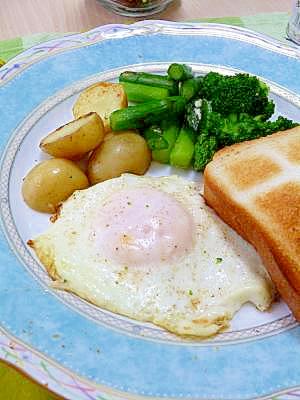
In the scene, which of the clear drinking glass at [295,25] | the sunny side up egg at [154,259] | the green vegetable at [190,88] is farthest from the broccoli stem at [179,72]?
the clear drinking glass at [295,25]

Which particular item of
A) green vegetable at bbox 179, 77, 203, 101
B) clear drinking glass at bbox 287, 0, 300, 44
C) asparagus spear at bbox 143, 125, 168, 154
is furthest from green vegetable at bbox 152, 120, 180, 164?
clear drinking glass at bbox 287, 0, 300, 44

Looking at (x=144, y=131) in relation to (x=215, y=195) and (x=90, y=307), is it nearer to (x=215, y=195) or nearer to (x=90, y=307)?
(x=215, y=195)

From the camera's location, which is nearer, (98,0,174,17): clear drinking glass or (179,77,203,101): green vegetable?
(179,77,203,101): green vegetable

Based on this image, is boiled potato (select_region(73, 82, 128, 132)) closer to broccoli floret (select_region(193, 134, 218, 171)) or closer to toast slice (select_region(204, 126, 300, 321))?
broccoli floret (select_region(193, 134, 218, 171))

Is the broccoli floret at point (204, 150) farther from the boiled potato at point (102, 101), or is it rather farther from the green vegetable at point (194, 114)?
the boiled potato at point (102, 101)

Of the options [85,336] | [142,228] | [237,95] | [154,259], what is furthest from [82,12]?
[85,336]

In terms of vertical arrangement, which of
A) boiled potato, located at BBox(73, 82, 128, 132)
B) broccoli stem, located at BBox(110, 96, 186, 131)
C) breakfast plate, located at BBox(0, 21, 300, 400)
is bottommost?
breakfast plate, located at BBox(0, 21, 300, 400)

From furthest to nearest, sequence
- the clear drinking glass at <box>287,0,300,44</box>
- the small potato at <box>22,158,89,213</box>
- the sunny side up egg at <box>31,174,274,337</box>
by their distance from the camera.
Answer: the clear drinking glass at <box>287,0,300,44</box>
the small potato at <box>22,158,89,213</box>
the sunny side up egg at <box>31,174,274,337</box>
